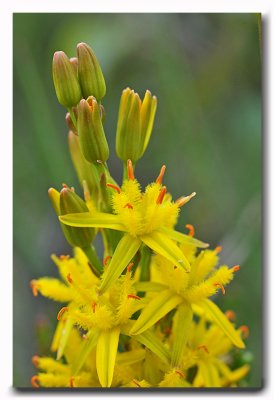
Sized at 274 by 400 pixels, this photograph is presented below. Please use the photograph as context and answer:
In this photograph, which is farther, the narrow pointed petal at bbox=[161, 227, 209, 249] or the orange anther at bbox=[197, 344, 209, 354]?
the orange anther at bbox=[197, 344, 209, 354]

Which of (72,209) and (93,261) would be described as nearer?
(72,209)

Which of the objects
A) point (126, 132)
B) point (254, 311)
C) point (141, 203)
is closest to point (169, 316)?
point (141, 203)

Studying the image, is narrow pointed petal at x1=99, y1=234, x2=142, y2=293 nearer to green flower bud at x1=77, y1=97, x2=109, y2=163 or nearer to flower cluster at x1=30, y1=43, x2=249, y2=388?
flower cluster at x1=30, y1=43, x2=249, y2=388

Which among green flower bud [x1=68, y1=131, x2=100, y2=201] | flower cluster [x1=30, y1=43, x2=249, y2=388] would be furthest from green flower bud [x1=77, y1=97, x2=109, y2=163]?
green flower bud [x1=68, y1=131, x2=100, y2=201]
